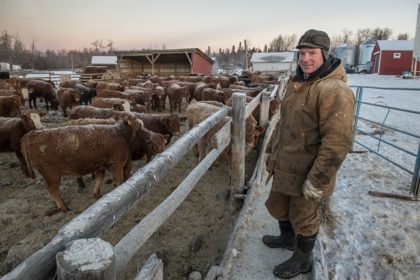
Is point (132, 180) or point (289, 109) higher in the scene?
point (289, 109)

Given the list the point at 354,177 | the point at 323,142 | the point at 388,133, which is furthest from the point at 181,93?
the point at 323,142

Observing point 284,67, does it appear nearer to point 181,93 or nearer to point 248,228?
point 181,93

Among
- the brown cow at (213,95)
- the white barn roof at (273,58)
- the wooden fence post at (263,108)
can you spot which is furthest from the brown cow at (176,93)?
the white barn roof at (273,58)

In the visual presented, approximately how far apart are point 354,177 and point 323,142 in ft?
13.3

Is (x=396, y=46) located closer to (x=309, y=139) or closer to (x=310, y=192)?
(x=309, y=139)

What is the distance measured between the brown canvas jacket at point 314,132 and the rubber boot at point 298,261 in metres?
0.47

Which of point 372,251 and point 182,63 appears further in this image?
point 182,63

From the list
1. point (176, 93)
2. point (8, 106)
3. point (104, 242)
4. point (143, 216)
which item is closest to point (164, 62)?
point (176, 93)

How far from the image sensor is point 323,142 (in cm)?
225

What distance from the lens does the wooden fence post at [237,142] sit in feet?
11.6

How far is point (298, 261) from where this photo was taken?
2.62m

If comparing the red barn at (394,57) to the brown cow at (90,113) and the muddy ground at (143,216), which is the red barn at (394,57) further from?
the brown cow at (90,113)

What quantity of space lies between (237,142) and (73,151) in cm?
272

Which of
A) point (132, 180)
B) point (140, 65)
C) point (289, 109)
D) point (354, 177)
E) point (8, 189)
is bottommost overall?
point (8, 189)
